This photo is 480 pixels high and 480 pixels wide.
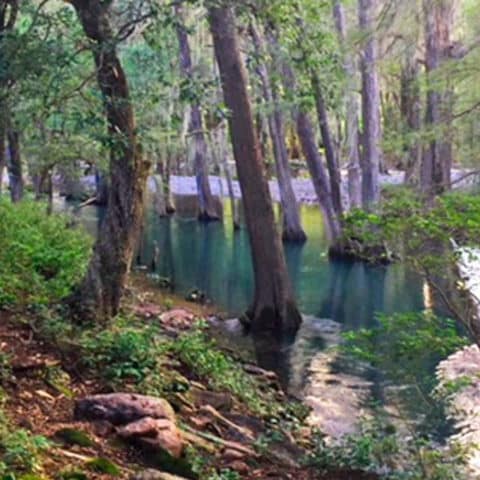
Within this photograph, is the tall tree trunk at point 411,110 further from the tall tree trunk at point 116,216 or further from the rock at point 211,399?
the rock at point 211,399

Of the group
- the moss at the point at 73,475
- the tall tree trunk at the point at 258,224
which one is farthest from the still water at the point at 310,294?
the moss at the point at 73,475

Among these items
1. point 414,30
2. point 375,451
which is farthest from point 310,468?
point 414,30

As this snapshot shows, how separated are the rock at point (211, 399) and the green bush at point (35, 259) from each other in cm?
174

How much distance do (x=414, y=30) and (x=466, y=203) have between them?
41.2ft

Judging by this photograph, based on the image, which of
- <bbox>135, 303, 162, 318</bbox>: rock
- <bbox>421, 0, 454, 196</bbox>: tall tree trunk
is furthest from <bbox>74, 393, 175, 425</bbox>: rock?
<bbox>421, 0, 454, 196</bbox>: tall tree trunk

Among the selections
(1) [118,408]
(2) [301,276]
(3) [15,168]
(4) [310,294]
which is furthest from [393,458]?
(3) [15,168]

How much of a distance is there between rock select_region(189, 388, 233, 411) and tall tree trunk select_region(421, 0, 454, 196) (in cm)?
867

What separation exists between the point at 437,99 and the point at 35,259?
35.3ft

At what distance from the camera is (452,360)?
396 inches

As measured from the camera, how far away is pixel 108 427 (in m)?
5.15

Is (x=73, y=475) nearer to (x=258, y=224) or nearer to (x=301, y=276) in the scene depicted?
(x=258, y=224)

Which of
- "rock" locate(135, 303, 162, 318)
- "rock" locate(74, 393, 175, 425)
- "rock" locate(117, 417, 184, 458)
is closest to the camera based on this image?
"rock" locate(117, 417, 184, 458)

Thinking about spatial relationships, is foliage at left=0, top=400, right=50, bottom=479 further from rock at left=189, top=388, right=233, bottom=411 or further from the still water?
the still water

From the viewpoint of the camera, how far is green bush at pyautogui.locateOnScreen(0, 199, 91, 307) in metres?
8.02
